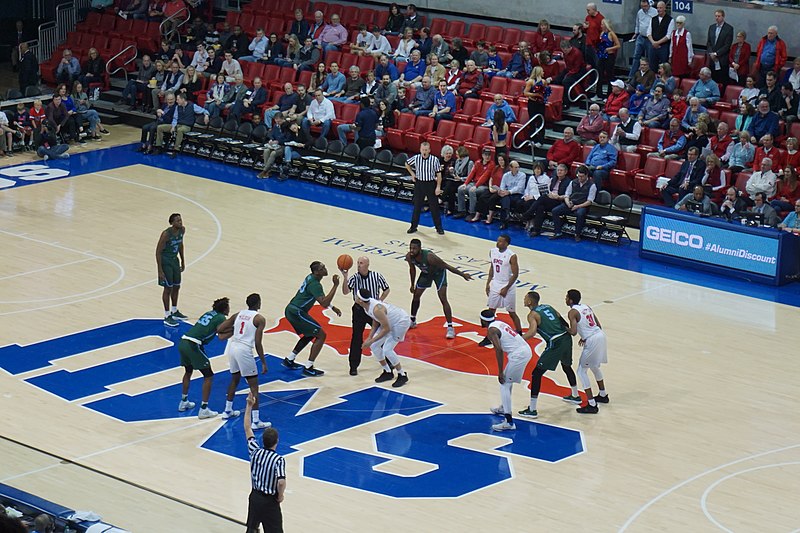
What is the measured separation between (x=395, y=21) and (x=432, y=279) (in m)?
14.4

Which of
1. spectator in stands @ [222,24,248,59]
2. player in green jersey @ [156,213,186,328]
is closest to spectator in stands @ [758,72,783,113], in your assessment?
player in green jersey @ [156,213,186,328]

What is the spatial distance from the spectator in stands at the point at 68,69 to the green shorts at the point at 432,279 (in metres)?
18.0

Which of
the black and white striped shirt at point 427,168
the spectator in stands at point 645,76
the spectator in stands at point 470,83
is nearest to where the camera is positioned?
the black and white striped shirt at point 427,168

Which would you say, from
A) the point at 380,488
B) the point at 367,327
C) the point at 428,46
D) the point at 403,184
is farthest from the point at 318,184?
the point at 380,488

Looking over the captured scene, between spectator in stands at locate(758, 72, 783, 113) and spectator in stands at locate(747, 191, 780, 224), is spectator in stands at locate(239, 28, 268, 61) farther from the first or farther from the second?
spectator in stands at locate(747, 191, 780, 224)

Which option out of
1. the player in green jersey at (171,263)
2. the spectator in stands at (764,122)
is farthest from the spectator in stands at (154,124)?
the spectator in stands at (764,122)

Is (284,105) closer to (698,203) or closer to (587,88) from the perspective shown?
(587,88)

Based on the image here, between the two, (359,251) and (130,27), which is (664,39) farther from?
(130,27)

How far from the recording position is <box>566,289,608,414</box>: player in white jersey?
1497 cm

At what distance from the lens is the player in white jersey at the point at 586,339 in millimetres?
14969

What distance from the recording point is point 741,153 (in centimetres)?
2266

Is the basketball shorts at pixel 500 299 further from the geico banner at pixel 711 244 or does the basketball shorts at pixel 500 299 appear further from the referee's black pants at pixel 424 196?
the referee's black pants at pixel 424 196

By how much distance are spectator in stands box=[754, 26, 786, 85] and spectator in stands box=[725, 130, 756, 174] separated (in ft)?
7.91

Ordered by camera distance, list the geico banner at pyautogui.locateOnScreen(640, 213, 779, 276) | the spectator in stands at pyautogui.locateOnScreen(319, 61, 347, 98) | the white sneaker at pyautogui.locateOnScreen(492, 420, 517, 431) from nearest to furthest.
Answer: the white sneaker at pyautogui.locateOnScreen(492, 420, 517, 431) → the geico banner at pyautogui.locateOnScreen(640, 213, 779, 276) → the spectator in stands at pyautogui.locateOnScreen(319, 61, 347, 98)
